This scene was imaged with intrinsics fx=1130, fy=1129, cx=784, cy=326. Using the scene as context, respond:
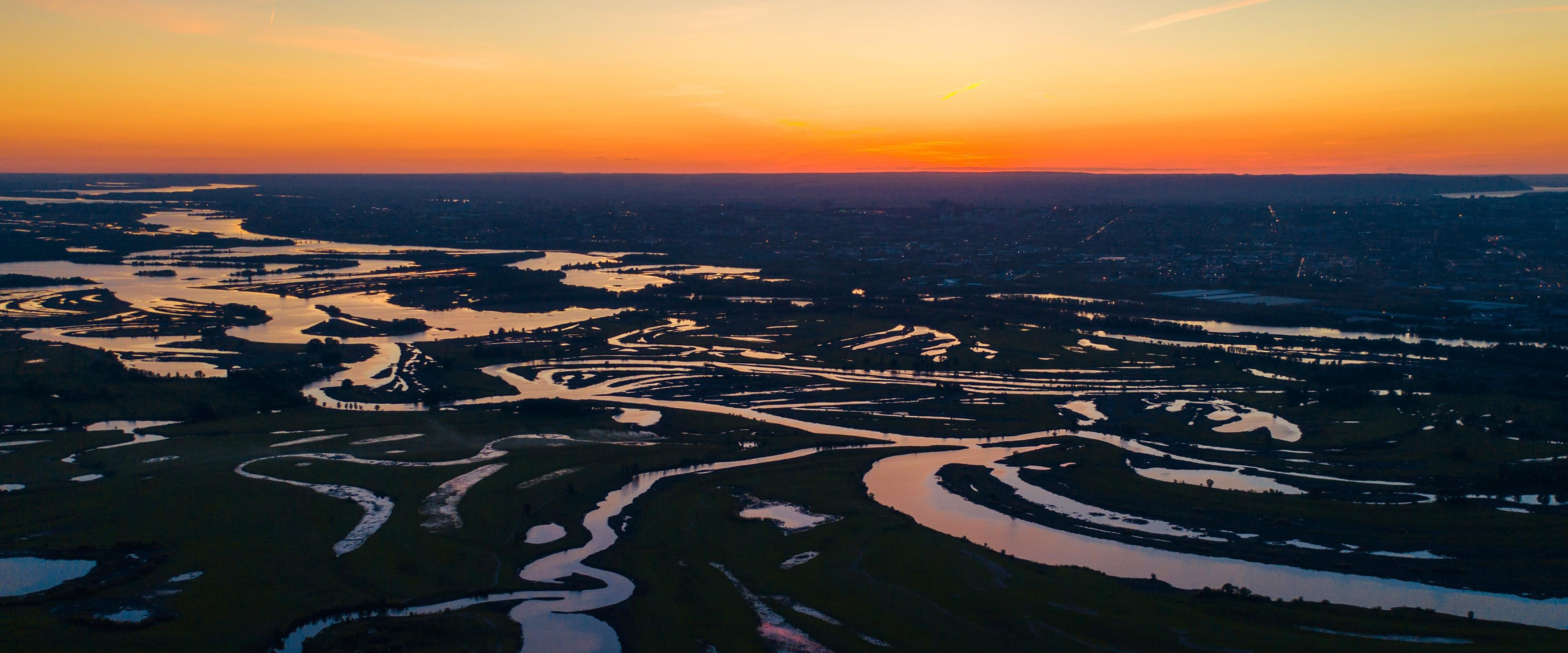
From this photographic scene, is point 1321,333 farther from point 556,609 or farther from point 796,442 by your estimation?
point 556,609

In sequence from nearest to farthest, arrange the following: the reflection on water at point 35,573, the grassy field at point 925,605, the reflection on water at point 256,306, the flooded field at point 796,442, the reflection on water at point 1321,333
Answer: the grassy field at point 925,605 < the reflection on water at point 35,573 < the flooded field at point 796,442 < the reflection on water at point 256,306 < the reflection on water at point 1321,333

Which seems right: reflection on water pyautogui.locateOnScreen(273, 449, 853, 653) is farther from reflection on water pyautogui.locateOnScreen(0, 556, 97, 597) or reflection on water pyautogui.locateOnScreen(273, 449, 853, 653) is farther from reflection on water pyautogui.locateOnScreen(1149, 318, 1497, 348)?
reflection on water pyautogui.locateOnScreen(1149, 318, 1497, 348)

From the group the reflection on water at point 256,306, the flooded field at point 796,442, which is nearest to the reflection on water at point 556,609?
the flooded field at point 796,442

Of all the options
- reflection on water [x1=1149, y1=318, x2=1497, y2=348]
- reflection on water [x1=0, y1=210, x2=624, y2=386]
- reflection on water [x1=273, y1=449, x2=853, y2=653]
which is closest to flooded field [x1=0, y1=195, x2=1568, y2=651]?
reflection on water [x1=273, y1=449, x2=853, y2=653]

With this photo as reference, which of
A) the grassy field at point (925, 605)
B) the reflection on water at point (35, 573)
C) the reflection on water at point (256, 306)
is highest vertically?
the reflection on water at point (35, 573)

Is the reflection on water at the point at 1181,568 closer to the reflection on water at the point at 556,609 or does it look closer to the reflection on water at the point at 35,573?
the reflection on water at the point at 556,609

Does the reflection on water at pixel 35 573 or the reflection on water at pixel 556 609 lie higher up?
the reflection on water at pixel 35 573

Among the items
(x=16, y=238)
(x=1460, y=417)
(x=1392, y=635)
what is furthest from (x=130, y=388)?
(x=16, y=238)

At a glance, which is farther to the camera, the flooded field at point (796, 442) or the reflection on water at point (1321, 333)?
the reflection on water at point (1321, 333)

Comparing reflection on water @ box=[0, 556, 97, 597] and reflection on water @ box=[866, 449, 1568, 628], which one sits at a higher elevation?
reflection on water @ box=[0, 556, 97, 597]

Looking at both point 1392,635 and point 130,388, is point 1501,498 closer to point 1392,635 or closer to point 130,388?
point 1392,635

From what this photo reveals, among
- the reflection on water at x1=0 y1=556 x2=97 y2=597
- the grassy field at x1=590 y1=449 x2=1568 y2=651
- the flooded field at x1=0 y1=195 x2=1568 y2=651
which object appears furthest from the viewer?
the flooded field at x1=0 y1=195 x2=1568 y2=651
